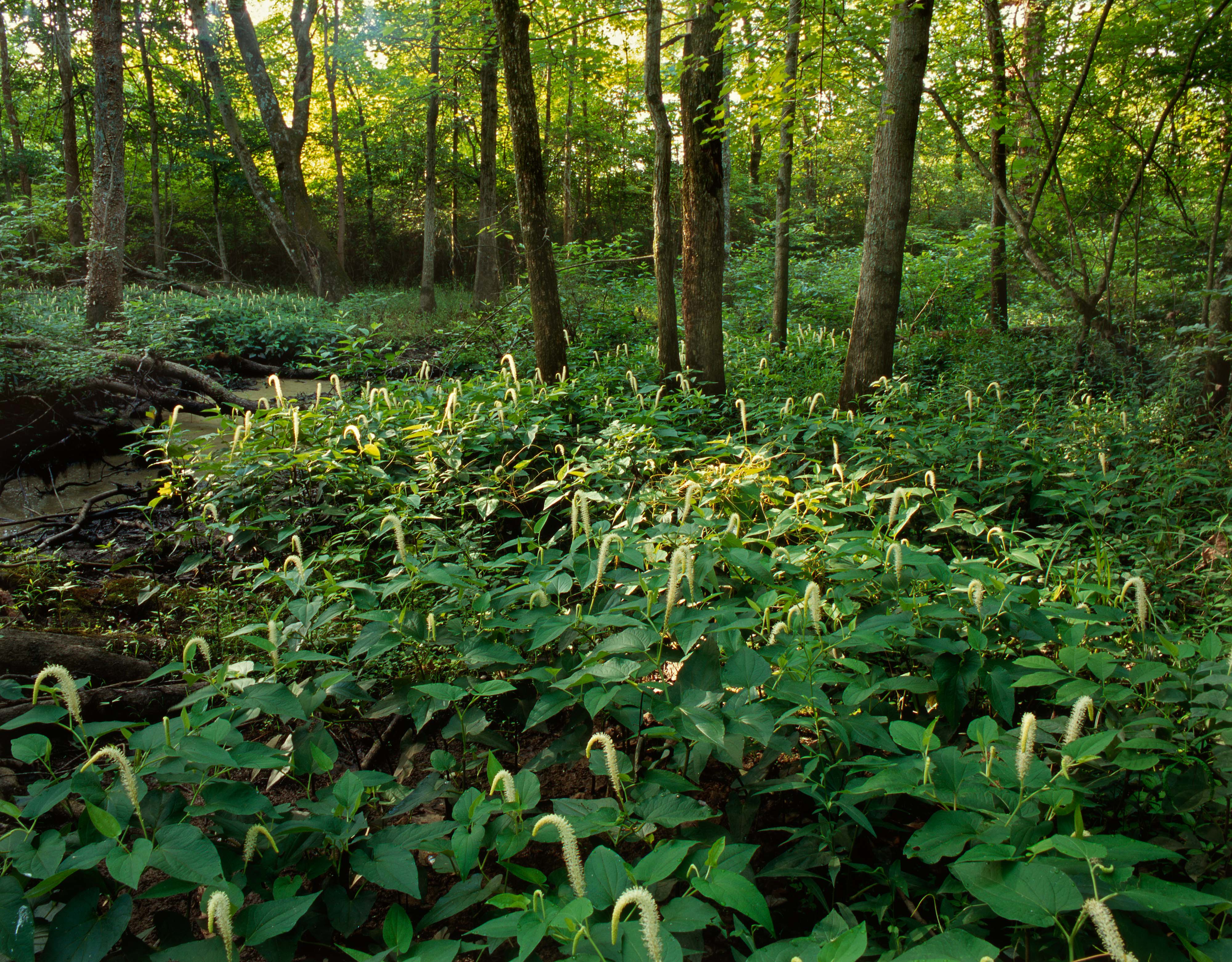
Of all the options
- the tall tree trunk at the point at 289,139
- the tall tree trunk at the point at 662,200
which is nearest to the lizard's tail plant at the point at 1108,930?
the tall tree trunk at the point at 662,200

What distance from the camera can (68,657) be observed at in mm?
2533

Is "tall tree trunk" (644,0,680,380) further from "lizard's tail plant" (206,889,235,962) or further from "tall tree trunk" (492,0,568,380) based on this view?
"lizard's tail plant" (206,889,235,962)

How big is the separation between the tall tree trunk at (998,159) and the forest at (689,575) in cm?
9

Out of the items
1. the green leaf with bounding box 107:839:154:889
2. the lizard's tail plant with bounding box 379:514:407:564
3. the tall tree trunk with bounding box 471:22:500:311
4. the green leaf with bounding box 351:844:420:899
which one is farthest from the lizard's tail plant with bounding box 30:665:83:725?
the tall tree trunk with bounding box 471:22:500:311

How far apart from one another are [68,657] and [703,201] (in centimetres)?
587

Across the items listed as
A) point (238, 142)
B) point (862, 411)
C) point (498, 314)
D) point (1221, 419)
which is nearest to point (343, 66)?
point (238, 142)

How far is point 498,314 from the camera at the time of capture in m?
9.18

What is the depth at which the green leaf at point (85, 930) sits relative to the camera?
1.20 metres

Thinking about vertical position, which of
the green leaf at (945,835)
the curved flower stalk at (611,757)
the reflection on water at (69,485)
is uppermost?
the curved flower stalk at (611,757)

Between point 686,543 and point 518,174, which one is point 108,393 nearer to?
point 518,174

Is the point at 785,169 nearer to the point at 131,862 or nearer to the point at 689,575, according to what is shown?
the point at 689,575

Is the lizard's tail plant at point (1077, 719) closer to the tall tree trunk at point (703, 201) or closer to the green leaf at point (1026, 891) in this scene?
the green leaf at point (1026, 891)

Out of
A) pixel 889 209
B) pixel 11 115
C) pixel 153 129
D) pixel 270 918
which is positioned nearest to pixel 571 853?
pixel 270 918

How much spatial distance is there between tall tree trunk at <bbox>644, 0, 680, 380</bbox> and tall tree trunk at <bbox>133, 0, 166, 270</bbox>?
736 inches
